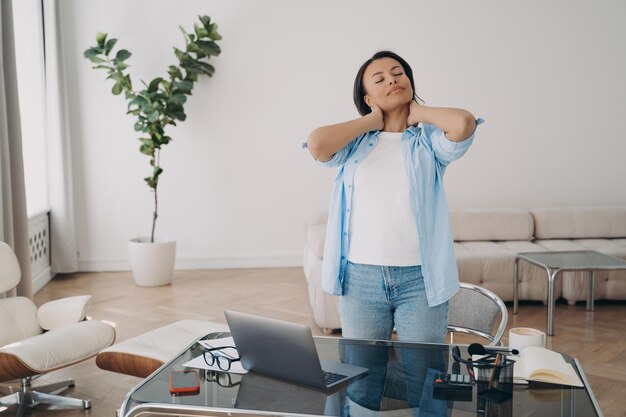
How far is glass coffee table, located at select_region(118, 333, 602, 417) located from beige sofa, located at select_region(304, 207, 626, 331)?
2.56 m

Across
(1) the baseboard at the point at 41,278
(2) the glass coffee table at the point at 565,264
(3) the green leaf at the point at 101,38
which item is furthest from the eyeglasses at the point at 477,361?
(3) the green leaf at the point at 101,38

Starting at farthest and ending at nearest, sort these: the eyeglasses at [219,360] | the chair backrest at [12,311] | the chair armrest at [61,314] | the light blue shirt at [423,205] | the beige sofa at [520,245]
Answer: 1. the beige sofa at [520,245]
2. the chair armrest at [61,314]
3. the chair backrest at [12,311]
4. the light blue shirt at [423,205]
5. the eyeglasses at [219,360]

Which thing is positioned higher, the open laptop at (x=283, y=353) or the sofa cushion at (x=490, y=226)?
the open laptop at (x=283, y=353)

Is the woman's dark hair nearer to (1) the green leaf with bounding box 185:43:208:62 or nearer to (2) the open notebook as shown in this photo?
(2) the open notebook

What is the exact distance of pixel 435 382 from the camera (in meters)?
1.69

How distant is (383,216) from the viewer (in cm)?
197

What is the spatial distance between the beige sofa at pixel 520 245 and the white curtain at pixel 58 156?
2.30 m

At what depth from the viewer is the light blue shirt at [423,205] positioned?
194 cm

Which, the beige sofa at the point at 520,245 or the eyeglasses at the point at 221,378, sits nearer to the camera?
the eyeglasses at the point at 221,378

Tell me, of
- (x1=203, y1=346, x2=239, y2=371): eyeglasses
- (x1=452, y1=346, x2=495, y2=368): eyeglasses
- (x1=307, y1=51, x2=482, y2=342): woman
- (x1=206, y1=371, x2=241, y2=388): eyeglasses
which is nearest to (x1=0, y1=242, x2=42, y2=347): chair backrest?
(x1=203, y1=346, x2=239, y2=371): eyeglasses

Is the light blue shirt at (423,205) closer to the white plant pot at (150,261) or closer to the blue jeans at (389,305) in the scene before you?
the blue jeans at (389,305)

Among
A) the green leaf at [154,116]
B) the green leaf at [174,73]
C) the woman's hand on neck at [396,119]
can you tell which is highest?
the green leaf at [174,73]

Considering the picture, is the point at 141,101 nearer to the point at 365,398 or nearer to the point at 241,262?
the point at 241,262

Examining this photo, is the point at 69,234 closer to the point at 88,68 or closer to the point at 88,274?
the point at 88,274
